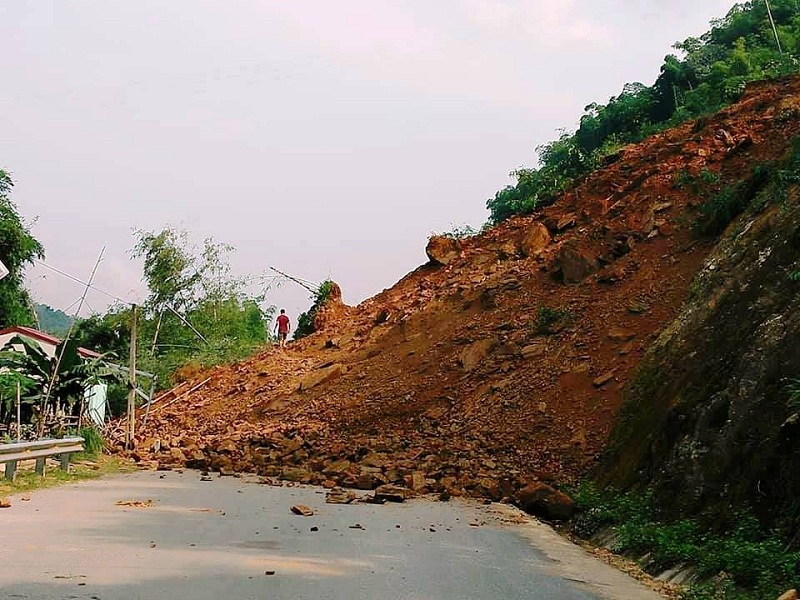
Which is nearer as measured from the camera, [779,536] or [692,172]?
[779,536]

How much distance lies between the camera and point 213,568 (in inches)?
261

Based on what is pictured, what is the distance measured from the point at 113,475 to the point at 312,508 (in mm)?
5890

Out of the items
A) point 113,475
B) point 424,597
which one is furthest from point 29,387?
point 424,597

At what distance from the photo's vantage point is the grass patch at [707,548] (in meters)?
6.47

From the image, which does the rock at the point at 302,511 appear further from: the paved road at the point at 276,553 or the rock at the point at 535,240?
the rock at the point at 535,240

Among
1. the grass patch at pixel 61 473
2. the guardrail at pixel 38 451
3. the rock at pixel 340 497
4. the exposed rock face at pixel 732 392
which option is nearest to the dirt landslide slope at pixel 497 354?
the grass patch at pixel 61 473

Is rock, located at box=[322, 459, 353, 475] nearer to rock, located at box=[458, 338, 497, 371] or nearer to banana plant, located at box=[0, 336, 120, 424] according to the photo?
rock, located at box=[458, 338, 497, 371]

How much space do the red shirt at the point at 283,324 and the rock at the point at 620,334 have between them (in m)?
14.7

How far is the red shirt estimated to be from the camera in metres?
31.6

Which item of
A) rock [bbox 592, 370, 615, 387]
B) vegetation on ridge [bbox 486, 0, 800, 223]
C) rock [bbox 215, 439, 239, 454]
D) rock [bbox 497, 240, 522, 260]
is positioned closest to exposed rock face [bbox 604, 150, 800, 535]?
rock [bbox 592, 370, 615, 387]

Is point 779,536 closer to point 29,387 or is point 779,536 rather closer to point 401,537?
point 401,537

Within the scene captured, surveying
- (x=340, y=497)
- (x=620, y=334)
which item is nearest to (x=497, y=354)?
(x=620, y=334)

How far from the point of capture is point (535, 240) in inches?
1077

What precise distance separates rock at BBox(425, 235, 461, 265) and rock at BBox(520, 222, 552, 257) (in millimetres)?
3190
